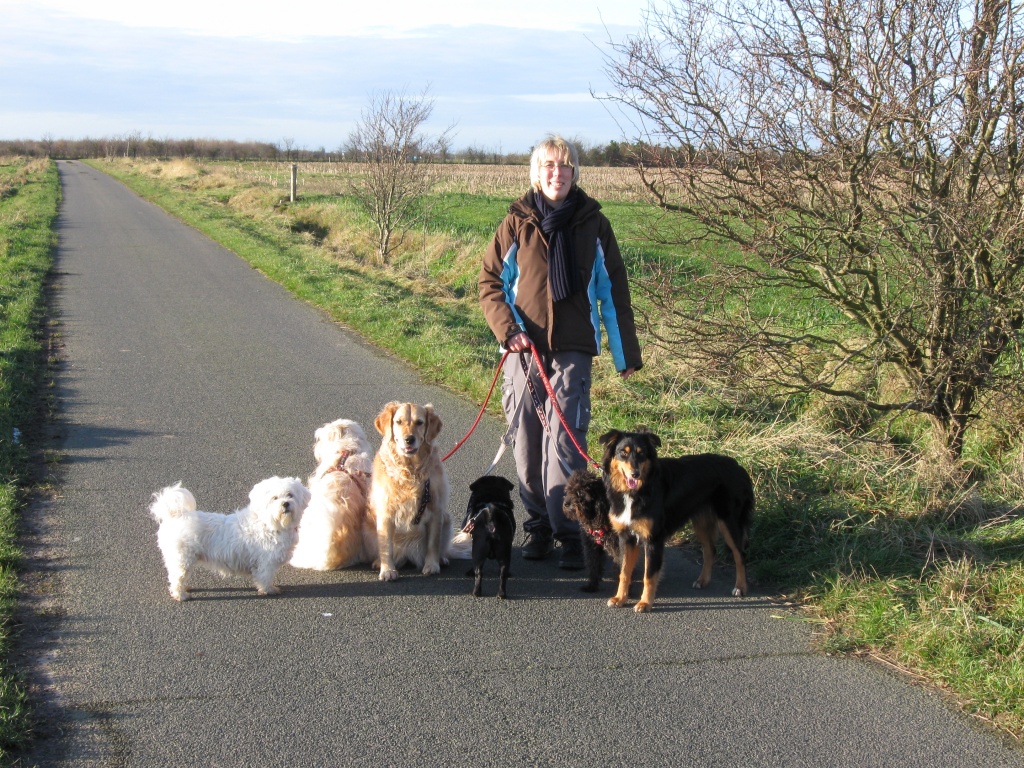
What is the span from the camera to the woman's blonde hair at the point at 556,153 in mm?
5562

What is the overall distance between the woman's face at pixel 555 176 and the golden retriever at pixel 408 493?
1.53 metres

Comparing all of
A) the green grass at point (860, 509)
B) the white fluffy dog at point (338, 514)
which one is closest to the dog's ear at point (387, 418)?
the white fluffy dog at point (338, 514)

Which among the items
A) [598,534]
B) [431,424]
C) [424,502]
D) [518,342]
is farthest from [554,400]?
[424,502]

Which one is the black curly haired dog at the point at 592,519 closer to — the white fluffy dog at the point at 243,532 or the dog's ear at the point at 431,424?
the dog's ear at the point at 431,424

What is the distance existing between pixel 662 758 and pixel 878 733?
979 mm

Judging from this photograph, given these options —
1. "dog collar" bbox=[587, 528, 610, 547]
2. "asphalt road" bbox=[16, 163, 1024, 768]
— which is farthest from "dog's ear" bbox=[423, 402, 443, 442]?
"dog collar" bbox=[587, 528, 610, 547]

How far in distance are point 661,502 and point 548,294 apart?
4.75ft

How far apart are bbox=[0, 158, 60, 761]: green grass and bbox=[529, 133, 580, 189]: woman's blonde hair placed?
379 centimetres

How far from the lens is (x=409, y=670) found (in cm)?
441

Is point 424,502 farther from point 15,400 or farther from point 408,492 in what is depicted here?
point 15,400

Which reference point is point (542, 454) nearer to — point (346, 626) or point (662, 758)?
point (346, 626)

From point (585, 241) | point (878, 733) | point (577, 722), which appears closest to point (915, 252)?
point (585, 241)

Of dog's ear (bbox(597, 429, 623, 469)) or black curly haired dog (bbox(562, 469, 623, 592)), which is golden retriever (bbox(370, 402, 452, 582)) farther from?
dog's ear (bbox(597, 429, 623, 469))

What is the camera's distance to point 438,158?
21.2 meters
